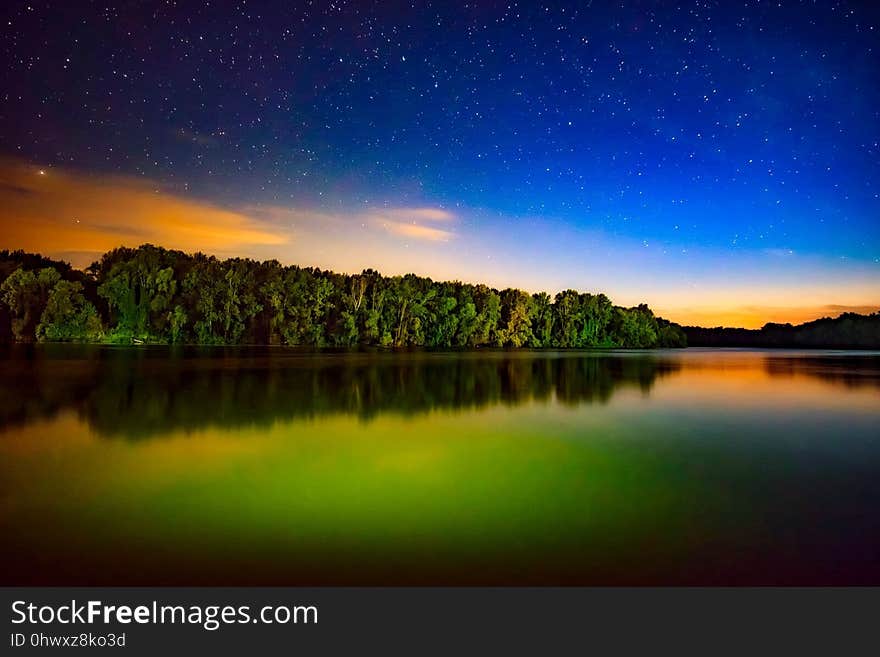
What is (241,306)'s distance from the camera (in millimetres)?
78875

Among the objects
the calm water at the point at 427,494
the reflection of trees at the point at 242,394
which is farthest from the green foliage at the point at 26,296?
the calm water at the point at 427,494

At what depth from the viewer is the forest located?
68.1 metres

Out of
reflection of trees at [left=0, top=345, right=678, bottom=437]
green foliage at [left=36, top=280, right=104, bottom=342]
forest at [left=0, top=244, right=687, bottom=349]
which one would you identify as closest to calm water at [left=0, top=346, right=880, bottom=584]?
reflection of trees at [left=0, top=345, right=678, bottom=437]

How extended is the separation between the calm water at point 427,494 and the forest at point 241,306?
6399 centimetres

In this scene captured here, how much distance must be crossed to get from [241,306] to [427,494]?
7792 cm

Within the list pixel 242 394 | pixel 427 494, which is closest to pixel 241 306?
pixel 242 394

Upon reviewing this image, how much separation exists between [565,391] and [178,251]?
8194 cm

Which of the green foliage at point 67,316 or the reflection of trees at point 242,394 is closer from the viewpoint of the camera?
the reflection of trees at point 242,394

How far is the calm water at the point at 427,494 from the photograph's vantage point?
491 centimetres

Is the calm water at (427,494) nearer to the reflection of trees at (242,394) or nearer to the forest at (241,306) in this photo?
the reflection of trees at (242,394)

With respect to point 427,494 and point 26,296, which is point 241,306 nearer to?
point 26,296

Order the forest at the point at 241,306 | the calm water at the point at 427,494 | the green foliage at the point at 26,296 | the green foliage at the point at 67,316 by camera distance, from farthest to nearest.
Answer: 1. the forest at the point at 241,306
2. the green foliage at the point at 26,296
3. the green foliage at the point at 67,316
4. the calm water at the point at 427,494
